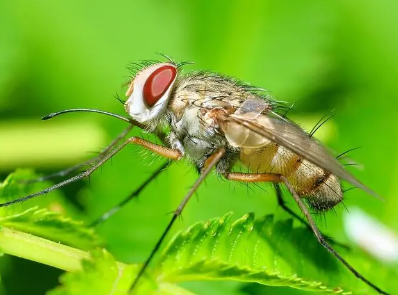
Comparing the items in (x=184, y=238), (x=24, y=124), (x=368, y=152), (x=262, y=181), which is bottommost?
(x=24, y=124)

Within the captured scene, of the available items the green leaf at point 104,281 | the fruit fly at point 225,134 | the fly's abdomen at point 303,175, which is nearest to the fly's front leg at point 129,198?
the fruit fly at point 225,134

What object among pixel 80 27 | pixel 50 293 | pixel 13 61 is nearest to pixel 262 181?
pixel 50 293

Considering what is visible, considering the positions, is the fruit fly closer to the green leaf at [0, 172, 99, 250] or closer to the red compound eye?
the red compound eye

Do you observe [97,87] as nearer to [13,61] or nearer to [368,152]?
[13,61]

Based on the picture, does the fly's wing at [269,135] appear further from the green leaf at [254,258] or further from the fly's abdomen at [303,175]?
the green leaf at [254,258]

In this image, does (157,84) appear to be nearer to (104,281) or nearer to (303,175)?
(303,175)

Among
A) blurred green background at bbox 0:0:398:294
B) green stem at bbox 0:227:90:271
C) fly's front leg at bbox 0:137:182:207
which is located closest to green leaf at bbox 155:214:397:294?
green stem at bbox 0:227:90:271

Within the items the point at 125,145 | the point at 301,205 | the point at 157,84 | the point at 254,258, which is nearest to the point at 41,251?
the point at 254,258
